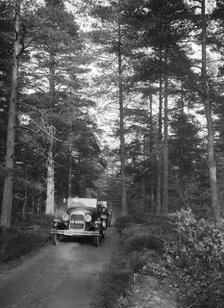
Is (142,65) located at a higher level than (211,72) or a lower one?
lower

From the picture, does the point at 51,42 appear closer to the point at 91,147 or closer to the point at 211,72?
the point at 211,72

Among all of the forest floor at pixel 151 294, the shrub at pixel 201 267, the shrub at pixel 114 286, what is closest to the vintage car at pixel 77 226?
the shrub at pixel 114 286

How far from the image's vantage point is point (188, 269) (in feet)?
20.9

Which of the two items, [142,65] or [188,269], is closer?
[188,269]

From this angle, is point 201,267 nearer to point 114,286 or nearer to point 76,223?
point 114,286

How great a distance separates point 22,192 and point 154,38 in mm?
14046

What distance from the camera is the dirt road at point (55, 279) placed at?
5996 millimetres

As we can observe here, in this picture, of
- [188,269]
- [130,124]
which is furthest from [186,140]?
[188,269]

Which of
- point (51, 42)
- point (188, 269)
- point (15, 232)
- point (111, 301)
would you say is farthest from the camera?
point (51, 42)

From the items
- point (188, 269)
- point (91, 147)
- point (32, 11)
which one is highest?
point (32, 11)

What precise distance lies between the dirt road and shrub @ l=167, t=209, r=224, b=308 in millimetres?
1980

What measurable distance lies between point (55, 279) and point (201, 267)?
361 centimetres

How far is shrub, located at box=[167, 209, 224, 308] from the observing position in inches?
196

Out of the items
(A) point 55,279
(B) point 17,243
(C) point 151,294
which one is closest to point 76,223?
(B) point 17,243
